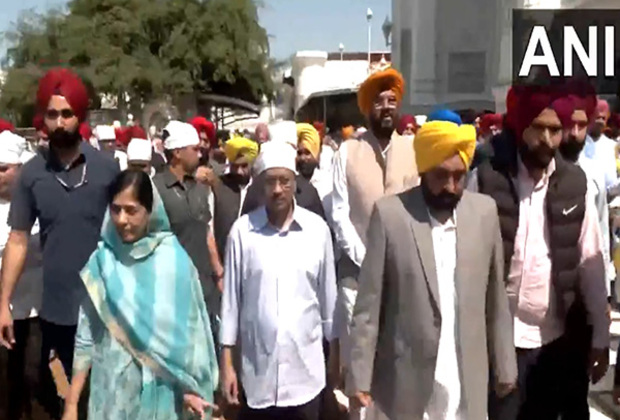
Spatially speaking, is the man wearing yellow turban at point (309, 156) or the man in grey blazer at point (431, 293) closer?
the man in grey blazer at point (431, 293)

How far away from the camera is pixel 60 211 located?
5.78 metres

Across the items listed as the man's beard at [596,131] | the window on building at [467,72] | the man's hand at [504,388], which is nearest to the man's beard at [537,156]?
the man's hand at [504,388]

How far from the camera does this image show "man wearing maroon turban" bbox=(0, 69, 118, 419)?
5.78 metres

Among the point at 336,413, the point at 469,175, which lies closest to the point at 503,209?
the point at 469,175

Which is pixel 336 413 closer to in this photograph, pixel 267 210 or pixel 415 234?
pixel 267 210

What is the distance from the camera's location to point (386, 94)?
633 centimetres

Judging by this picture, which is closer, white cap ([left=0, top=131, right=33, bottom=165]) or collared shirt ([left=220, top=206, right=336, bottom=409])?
collared shirt ([left=220, top=206, right=336, bottom=409])

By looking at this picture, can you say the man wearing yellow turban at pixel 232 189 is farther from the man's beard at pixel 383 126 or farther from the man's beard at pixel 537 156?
the man's beard at pixel 537 156

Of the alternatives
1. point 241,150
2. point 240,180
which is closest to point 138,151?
point 241,150

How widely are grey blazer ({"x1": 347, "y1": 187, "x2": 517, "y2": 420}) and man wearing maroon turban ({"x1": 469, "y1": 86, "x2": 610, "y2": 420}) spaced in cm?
57

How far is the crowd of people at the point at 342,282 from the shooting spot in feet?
15.3

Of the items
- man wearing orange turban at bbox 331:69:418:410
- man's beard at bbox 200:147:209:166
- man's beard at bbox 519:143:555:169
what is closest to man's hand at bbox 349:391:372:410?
man's beard at bbox 519:143:555:169

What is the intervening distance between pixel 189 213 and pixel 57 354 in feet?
5.37

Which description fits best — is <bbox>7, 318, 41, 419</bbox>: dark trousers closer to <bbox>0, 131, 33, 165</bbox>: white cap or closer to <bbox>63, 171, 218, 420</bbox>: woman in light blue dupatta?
<bbox>0, 131, 33, 165</bbox>: white cap
